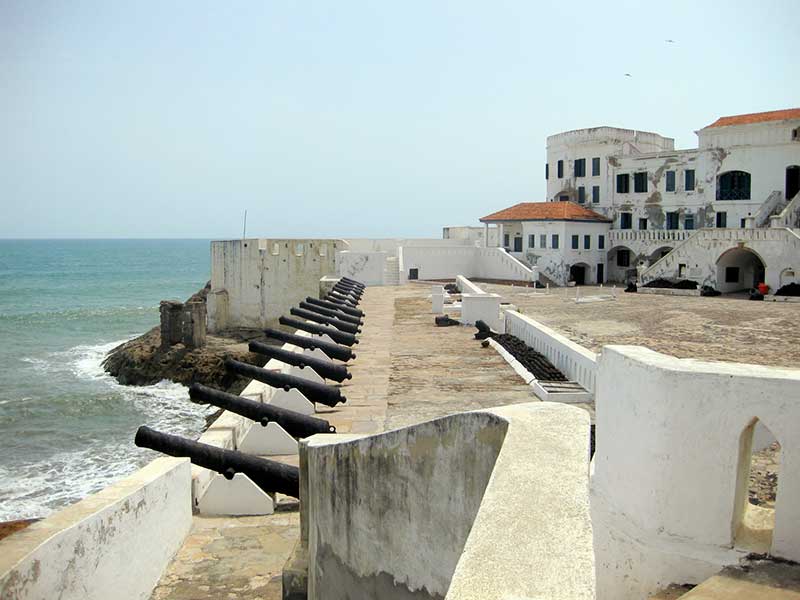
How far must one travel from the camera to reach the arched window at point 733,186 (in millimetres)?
38750

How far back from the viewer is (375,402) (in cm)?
1194

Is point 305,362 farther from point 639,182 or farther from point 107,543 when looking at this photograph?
point 639,182

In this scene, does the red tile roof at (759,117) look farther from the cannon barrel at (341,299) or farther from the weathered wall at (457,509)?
the weathered wall at (457,509)

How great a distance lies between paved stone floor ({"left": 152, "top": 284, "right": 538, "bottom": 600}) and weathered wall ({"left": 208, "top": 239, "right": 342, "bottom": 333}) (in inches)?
482

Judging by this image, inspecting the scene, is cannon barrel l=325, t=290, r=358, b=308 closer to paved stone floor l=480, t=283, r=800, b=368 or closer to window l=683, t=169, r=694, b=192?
paved stone floor l=480, t=283, r=800, b=368

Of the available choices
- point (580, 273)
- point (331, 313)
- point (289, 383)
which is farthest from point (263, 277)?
point (289, 383)

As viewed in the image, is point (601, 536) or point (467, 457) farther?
point (467, 457)

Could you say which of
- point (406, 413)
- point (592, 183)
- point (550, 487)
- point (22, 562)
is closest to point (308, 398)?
point (406, 413)

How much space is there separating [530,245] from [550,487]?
39340 mm

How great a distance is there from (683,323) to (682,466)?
17855mm

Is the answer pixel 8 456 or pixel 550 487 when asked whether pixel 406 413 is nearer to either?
pixel 550 487

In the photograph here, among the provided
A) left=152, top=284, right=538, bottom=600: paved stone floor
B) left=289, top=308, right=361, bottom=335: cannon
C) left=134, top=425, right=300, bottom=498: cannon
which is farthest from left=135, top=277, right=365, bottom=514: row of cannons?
left=289, top=308, right=361, bottom=335: cannon

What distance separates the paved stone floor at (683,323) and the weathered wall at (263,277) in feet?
27.0

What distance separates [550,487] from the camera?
12.4ft
